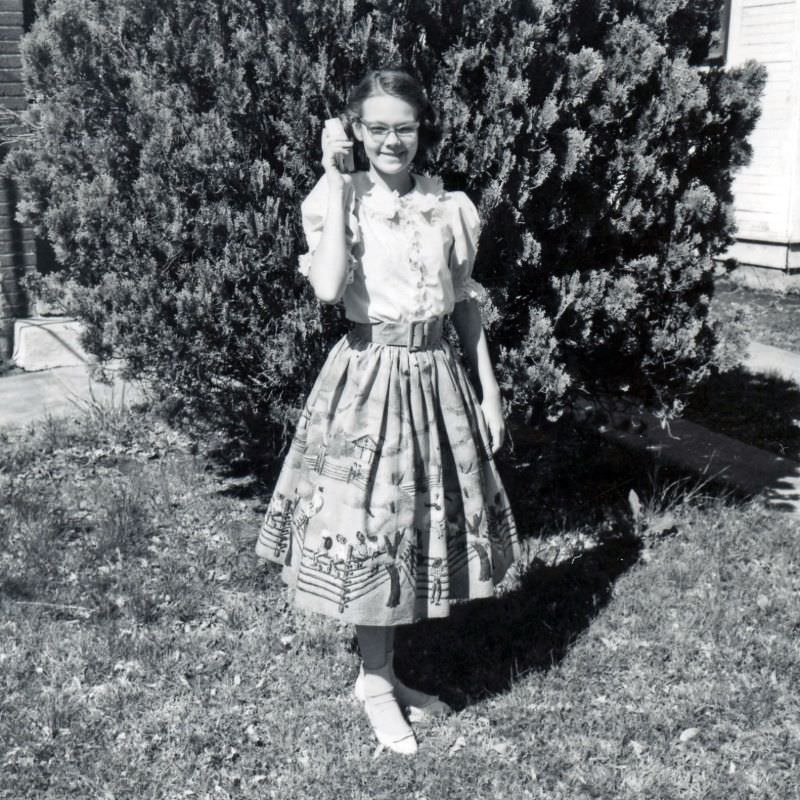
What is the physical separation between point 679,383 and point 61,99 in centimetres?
287

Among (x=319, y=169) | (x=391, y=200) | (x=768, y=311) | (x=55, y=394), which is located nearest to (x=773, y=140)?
(x=768, y=311)

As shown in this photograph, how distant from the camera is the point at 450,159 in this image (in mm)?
3980

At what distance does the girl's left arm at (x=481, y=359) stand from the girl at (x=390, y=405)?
0.01 meters

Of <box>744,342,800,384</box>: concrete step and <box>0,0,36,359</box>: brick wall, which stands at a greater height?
<box>0,0,36,359</box>: brick wall

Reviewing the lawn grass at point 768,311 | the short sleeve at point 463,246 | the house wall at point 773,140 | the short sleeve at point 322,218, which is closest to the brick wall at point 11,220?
the short sleeve at point 322,218

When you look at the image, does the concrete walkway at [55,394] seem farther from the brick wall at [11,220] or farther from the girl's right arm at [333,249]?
the girl's right arm at [333,249]

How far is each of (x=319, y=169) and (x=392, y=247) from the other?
1053 mm

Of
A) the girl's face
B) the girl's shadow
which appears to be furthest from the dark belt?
the girl's shadow

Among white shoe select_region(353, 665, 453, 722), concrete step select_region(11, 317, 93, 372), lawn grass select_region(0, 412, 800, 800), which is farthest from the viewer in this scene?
concrete step select_region(11, 317, 93, 372)

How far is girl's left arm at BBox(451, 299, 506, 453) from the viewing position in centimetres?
336

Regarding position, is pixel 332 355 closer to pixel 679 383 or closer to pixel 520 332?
pixel 520 332

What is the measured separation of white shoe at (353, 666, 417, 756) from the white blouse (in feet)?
3.88

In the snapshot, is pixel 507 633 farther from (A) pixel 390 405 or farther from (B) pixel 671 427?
(B) pixel 671 427

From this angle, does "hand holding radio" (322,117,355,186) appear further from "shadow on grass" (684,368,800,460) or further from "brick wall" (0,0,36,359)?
"brick wall" (0,0,36,359)
